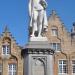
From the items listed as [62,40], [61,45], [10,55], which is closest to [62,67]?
[61,45]

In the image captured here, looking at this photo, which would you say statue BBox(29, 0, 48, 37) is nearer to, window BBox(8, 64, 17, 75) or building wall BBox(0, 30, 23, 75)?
building wall BBox(0, 30, 23, 75)

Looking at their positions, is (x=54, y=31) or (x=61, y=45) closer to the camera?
(x=54, y=31)

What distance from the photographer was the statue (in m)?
17.4

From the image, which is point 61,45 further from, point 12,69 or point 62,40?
point 12,69

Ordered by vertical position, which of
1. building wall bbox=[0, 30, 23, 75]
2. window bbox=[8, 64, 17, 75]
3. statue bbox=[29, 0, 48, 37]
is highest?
statue bbox=[29, 0, 48, 37]

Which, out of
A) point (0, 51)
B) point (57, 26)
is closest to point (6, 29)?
point (0, 51)

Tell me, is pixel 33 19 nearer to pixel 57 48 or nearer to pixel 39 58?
pixel 39 58

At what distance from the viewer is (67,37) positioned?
46.8 metres

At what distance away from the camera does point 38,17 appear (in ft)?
57.7

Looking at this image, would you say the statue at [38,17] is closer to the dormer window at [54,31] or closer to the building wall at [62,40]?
the building wall at [62,40]

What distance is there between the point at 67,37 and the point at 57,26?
1.58m

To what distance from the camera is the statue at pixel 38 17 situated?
1739 centimetres

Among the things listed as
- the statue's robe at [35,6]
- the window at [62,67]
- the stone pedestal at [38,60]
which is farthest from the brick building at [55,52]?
the stone pedestal at [38,60]

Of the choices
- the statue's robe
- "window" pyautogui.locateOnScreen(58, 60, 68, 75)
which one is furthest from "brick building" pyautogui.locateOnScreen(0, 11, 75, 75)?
the statue's robe
